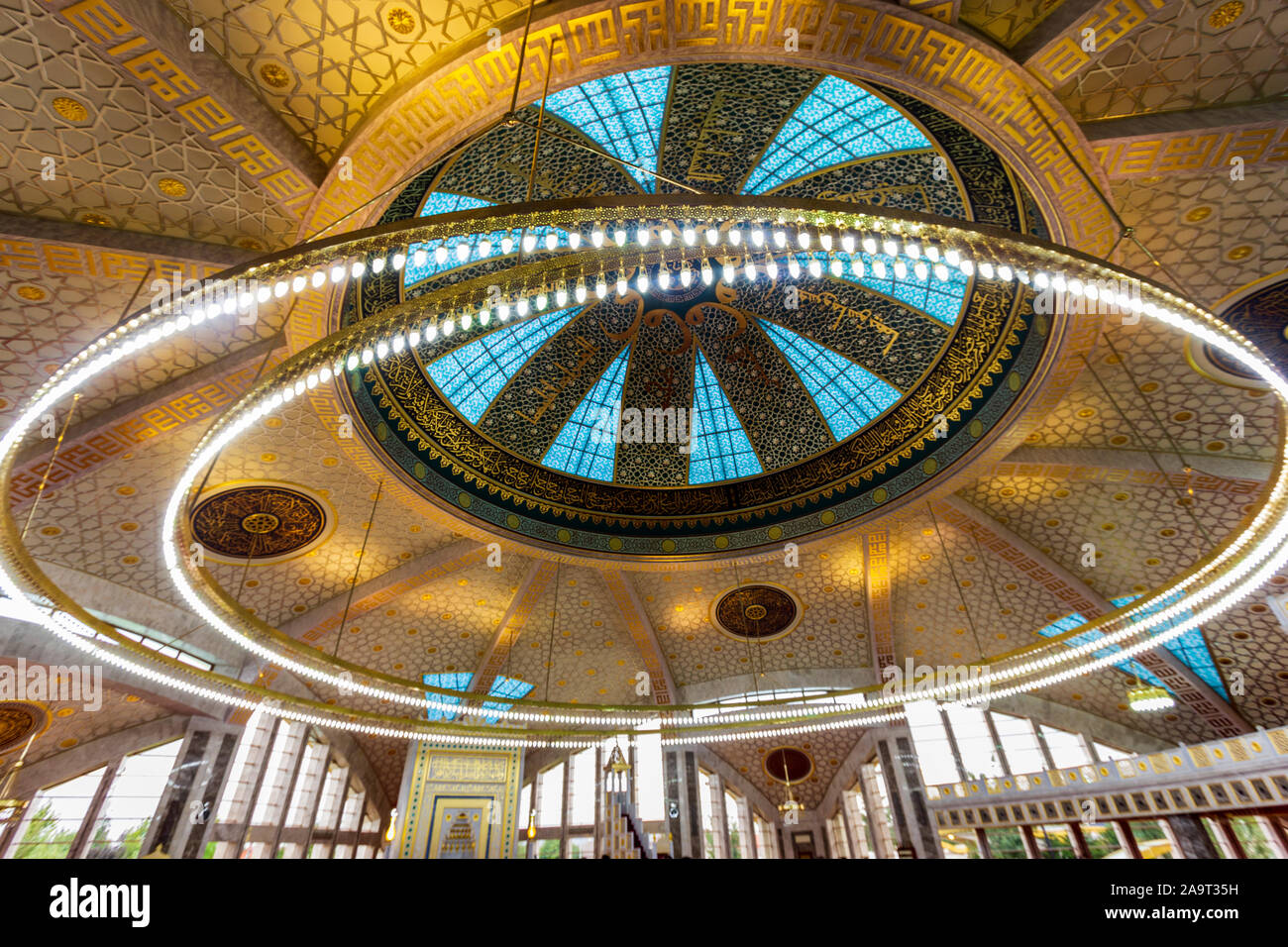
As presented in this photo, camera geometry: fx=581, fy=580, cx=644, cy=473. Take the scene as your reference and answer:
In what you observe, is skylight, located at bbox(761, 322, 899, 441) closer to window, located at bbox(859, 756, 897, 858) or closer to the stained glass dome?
the stained glass dome

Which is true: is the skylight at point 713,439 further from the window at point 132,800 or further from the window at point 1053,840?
the window at point 132,800

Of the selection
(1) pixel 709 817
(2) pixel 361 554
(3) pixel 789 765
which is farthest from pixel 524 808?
(2) pixel 361 554

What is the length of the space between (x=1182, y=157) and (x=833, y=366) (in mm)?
7112

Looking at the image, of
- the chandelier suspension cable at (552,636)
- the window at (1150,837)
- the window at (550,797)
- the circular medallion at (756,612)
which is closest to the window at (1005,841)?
the window at (1150,837)

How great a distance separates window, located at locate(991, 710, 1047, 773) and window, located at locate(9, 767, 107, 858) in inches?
831

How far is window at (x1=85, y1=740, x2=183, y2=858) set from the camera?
12016 millimetres

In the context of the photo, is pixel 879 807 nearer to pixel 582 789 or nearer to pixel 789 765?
pixel 789 765

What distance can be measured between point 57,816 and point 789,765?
1742 centimetres

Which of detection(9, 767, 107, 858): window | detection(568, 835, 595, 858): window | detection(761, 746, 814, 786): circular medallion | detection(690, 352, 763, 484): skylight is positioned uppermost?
detection(690, 352, 763, 484): skylight

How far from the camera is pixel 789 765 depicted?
17484 millimetres

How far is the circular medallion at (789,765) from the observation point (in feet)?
56.9

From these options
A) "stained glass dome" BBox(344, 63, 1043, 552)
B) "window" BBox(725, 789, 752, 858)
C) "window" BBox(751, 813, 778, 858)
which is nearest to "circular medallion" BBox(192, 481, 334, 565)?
"stained glass dome" BBox(344, 63, 1043, 552)

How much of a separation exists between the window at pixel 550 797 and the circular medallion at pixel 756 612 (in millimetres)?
7491
